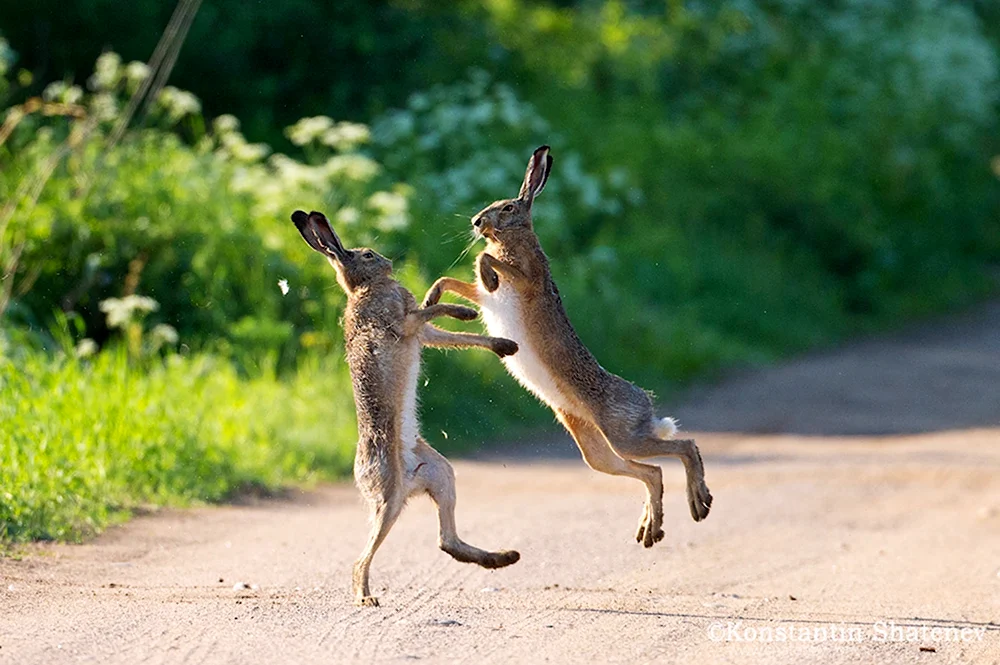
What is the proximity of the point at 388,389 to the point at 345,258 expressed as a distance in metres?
0.71

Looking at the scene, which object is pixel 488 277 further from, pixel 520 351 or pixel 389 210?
pixel 389 210

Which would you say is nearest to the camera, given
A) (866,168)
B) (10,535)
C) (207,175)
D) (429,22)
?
(10,535)

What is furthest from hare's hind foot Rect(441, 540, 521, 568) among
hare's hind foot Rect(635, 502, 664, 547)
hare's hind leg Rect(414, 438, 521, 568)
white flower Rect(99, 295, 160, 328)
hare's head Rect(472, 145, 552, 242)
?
white flower Rect(99, 295, 160, 328)

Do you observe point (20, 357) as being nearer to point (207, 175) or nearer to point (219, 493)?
point (219, 493)

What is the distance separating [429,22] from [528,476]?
31.1ft

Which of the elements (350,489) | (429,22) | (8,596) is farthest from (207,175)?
(8,596)

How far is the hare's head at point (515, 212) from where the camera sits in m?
7.87

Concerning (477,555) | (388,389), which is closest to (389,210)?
(388,389)

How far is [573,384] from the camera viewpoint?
758cm

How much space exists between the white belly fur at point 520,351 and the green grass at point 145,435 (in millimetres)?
2389

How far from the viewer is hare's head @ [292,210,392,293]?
7.17 m

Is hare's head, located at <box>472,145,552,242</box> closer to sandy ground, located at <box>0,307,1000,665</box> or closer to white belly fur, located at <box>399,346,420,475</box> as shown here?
white belly fur, located at <box>399,346,420,475</box>

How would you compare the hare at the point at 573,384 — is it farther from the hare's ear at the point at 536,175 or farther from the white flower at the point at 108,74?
the white flower at the point at 108,74

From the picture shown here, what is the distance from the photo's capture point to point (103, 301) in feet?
40.2
